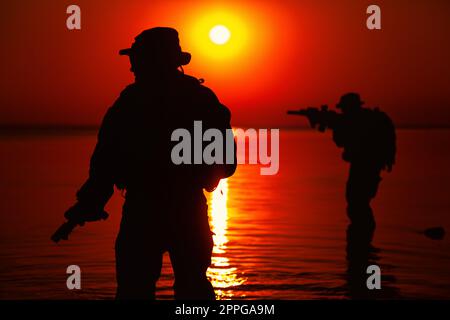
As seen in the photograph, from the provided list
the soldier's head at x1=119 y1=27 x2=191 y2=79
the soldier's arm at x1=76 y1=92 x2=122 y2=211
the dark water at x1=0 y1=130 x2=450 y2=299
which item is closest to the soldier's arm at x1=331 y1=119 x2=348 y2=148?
the dark water at x1=0 y1=130 x2=450 y2=299

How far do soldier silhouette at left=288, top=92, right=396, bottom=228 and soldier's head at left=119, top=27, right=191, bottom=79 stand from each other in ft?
24.8

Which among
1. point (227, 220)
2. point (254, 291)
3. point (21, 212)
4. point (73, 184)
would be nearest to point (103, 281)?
point (254, 291)

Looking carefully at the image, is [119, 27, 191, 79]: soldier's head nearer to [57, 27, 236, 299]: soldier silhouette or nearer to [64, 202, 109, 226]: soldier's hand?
[57, 27, 236, 299]: soldier silhouette

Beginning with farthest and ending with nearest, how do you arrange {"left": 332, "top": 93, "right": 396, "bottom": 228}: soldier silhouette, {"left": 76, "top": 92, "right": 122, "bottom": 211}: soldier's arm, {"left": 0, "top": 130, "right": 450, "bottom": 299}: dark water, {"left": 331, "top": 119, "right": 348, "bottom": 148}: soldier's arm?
1. {"left": 331, "top": 119, "right": 348, "bottom": 148}: soldier's arm
2. {"left": 332, "top": 93, "right": 396, "bottom": 228}: soldier silhouette
3. {"left": 0, "top": 130, "right": 450, "bottom": 299}: dark water
4. {"left": 76, "top": 92, "right": 122, "bottom": 211}: soldier's arm

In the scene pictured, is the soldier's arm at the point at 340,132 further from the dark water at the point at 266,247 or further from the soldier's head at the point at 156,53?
the soldier's head at the point at 156,53

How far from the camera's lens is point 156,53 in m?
Answer: 5.83

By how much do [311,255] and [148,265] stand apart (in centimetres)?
724

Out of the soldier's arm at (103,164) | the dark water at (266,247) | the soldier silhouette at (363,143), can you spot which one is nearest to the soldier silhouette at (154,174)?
the soldier's arm at (103,164)

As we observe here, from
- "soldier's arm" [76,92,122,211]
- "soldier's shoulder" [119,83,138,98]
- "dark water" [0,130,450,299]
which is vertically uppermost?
"soldier's shoulder" [119,83,138,98]

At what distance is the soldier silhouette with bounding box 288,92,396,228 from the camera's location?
43.1ft

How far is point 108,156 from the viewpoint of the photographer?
5742 mm

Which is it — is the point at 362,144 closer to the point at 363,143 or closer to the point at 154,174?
the point at 363,143

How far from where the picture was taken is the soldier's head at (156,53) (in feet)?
19.1

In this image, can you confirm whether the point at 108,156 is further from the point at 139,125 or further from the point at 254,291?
the point at 254,291
